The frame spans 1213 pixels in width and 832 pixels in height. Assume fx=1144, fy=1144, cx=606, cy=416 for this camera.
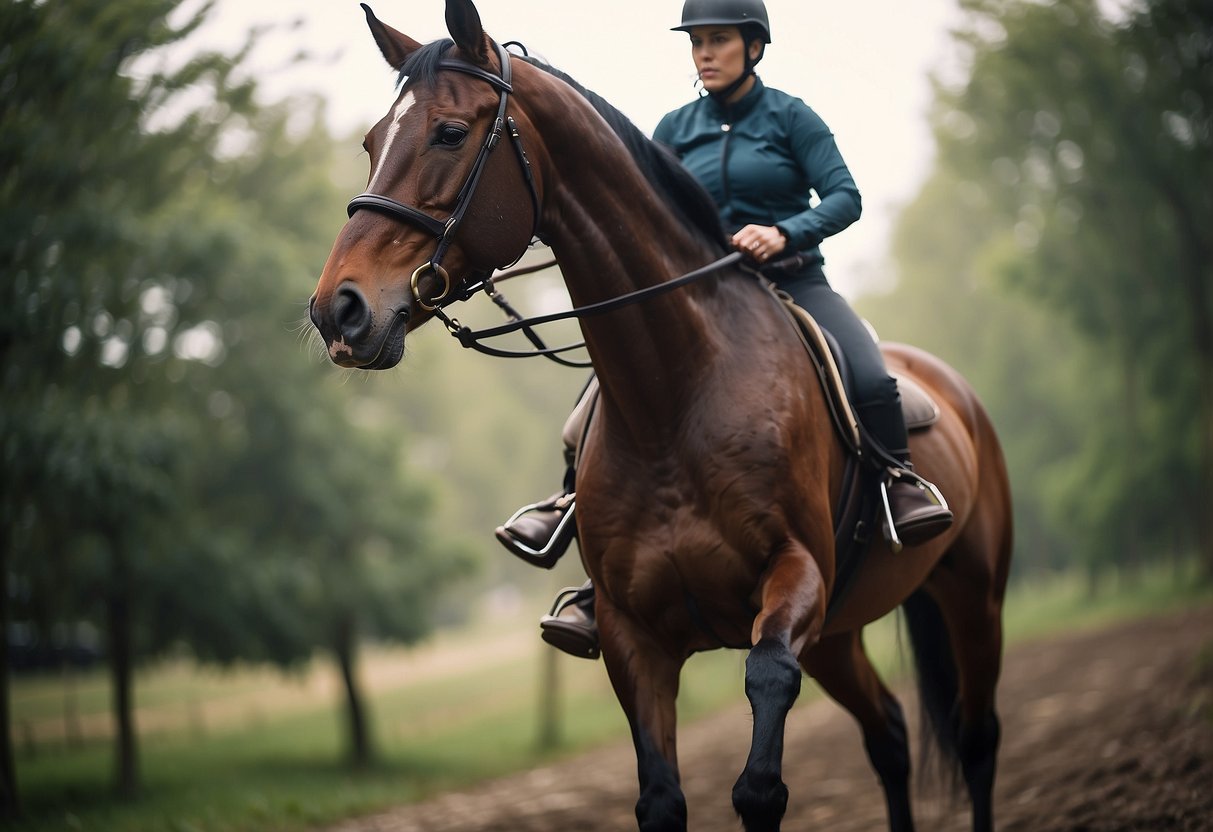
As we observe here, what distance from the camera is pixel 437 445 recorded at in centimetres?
4272

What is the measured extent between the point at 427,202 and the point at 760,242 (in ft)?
4.80

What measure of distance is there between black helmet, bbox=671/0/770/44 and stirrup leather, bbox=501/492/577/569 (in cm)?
208

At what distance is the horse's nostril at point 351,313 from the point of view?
3.45 metres

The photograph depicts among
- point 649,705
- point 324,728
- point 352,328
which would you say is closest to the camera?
point 352,328

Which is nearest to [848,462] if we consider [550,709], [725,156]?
[725,156]

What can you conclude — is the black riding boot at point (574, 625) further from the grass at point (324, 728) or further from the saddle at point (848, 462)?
the grass at point (324, 728)

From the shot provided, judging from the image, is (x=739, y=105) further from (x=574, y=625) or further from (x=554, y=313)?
(x=574, y=625)

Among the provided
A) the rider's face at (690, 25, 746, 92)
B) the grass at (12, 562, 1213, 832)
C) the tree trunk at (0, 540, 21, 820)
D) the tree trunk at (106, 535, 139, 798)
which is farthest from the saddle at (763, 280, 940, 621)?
the tree trunk at (106, 535, 139, 798)

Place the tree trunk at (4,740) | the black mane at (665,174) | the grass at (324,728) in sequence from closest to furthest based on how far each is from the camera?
1. the black mane at (665,174)
2. the tree trunk at (4,740)
3. the grass at (324,728)

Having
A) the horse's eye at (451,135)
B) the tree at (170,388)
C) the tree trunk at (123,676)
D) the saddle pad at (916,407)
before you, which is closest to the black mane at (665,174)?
the horse's eye at (451,135)

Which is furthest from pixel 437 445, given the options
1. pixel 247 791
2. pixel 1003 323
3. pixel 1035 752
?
pixel 1035 752

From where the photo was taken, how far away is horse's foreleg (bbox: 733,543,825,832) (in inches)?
147

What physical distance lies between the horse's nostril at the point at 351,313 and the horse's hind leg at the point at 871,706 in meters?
3.33

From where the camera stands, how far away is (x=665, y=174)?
4547 mm
